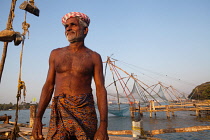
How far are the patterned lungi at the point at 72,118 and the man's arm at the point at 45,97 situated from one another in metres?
0.17

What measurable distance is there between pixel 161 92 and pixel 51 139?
45.7 metres

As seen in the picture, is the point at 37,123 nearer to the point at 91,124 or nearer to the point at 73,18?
the point at 91,124

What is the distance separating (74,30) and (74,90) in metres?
0.73

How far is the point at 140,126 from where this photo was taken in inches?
222

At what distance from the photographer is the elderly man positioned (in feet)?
5.45

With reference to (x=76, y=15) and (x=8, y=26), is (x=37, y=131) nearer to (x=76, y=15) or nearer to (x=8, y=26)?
(x=76, y=15)

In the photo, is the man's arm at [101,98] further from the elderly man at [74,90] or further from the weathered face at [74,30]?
the weathered face at [74,30]

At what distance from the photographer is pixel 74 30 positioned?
2008mm

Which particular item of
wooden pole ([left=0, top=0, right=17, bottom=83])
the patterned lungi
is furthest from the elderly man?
wooden pole ([left=0, top=0, right=17, bottom=83])

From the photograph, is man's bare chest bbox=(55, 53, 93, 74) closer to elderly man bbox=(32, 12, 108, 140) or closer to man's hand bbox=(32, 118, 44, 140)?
elderly man bbox=(32, 12, 108, 140)

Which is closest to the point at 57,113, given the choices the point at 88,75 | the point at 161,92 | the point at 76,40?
the point at 88,75

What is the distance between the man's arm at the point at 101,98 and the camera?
5.40 ft

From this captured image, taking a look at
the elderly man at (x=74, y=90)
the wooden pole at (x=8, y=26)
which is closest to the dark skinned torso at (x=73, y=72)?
the elderly man at (x=74, y=90)

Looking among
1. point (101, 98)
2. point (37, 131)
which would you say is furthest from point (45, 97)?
point (101, 98)
